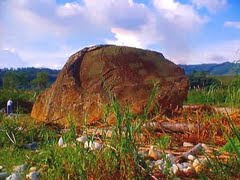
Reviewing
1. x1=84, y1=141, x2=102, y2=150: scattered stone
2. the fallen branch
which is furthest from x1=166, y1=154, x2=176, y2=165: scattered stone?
the fallen branch

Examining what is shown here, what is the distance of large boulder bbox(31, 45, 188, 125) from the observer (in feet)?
25.3

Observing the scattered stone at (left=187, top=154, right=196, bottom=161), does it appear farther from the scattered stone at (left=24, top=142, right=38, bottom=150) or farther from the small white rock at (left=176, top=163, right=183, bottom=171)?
the scattered stone at (left=24, top=142, right=38, bottom=150)

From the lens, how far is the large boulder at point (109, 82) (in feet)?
25.3

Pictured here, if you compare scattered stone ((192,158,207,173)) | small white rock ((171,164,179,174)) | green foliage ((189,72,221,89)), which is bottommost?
small white rock ((171,164,179,174))

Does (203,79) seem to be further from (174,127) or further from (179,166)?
(179,166)

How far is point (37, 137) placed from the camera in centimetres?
611

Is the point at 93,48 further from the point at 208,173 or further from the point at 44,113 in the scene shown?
the point at 208,173

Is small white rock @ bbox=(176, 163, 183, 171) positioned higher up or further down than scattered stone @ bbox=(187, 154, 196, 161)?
further down

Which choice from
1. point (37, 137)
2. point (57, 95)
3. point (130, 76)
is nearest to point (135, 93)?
point (130, 76)

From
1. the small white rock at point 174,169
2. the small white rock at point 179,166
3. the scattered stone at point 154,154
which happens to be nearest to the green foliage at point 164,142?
the scattered stone at point 154,154

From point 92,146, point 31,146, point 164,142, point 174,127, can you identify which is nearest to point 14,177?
point 92,146

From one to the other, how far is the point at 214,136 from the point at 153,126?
0.72 metres

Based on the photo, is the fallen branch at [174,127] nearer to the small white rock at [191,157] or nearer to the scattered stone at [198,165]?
the small white rock at [191,157]

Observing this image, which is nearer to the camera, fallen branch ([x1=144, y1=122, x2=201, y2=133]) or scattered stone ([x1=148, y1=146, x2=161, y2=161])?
scattered stone ([x1=148, y1=146, x2=161, y2=161])
